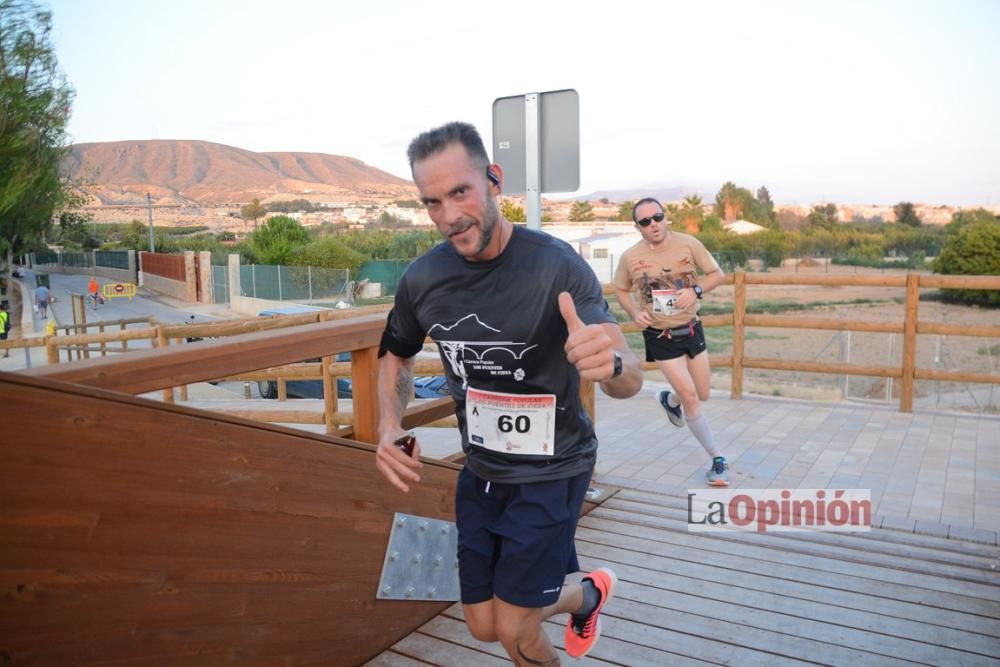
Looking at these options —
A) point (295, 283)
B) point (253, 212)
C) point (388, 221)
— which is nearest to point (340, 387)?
point (295, 283)

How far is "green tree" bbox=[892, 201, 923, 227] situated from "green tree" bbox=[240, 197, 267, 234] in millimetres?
82699

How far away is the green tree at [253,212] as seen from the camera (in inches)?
4460

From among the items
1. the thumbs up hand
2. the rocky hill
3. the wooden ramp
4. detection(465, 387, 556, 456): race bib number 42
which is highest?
the rocky hill

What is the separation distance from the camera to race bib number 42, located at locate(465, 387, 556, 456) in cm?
238

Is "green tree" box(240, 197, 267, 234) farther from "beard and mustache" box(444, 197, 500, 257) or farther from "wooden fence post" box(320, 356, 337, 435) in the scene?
"beard and mustache" box(444, 197, 500, 257)

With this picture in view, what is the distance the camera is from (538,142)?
506 cm

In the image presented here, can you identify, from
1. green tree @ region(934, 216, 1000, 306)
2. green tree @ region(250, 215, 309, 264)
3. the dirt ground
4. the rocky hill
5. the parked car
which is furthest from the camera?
the rocky hill

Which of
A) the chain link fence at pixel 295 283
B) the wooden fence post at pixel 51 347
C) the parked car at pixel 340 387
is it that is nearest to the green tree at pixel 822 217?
the chain link fence at pixel 295 283

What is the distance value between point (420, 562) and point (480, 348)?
137 centimetres

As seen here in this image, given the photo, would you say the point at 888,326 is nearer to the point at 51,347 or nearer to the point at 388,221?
the point at 51,347

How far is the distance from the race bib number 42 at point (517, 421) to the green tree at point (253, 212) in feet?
378

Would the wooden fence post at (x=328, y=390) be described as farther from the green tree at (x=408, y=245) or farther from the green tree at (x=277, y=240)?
the green tree at (x=408, y=245)

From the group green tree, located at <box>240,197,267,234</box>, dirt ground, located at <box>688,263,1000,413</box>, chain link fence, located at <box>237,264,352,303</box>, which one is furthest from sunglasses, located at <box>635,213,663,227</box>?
green tree, located at <box>240,197,267,234</box>

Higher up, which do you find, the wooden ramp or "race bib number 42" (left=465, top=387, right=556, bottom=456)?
"race bib number 42" (left=465, top=387, right=556, bottom=456)
